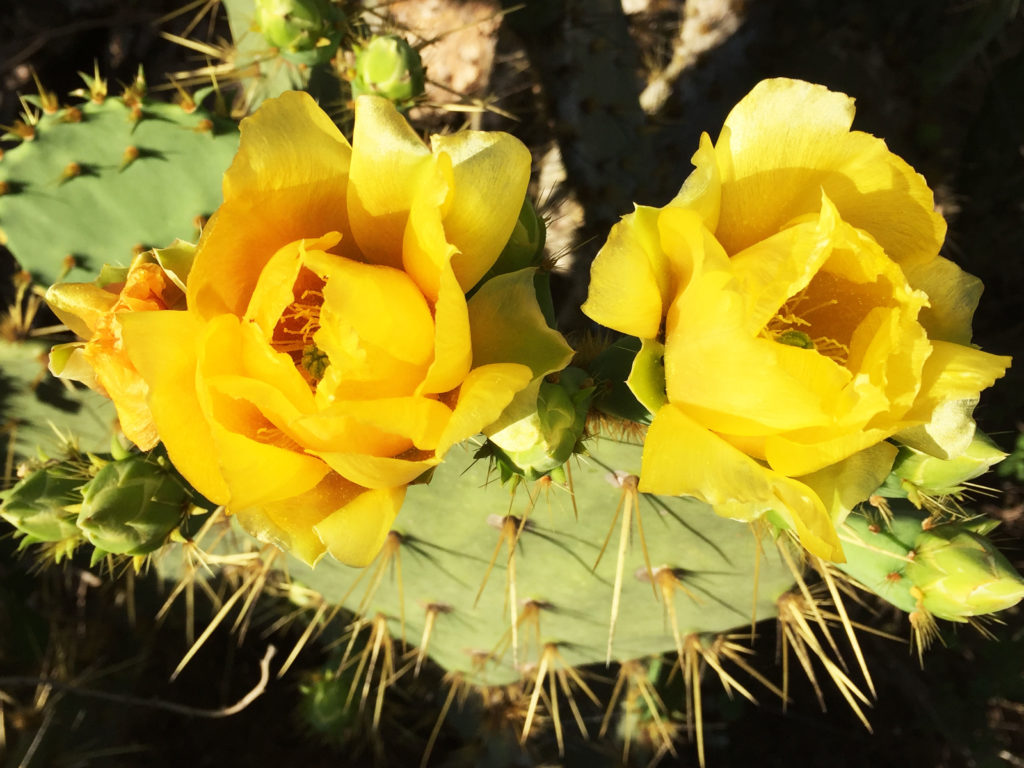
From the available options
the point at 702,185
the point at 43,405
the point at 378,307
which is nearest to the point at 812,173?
the point at 702,185

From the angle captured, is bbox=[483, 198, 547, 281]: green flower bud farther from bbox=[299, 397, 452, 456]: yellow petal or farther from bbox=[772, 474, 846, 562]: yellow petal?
bbox=[772, 474, 846, 562]: yellow petal

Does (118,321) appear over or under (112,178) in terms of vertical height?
over

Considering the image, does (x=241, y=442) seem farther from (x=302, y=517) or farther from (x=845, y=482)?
(x=845, y=482)

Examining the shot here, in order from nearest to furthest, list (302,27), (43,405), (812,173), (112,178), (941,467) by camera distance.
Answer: (812,173), (941,467), (302,27), (112,178), (43,405)

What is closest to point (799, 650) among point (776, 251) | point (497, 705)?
point (497, 705)

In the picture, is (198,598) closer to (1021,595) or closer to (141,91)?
(141,91)

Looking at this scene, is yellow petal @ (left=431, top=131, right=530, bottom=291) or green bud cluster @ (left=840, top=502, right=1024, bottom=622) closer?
yellow petal @ (left=431, top=131, right=530, bottom=291)

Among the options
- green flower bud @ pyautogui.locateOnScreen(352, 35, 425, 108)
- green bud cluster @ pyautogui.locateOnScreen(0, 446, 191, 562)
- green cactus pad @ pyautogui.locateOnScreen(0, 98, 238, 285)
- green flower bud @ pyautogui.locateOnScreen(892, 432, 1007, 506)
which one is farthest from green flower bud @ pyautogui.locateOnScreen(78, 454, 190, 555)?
green flower bud @ pyautogui.locateOnScreen(892, 432, 1007, 506)

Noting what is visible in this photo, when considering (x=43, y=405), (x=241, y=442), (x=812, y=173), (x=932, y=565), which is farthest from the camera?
(x=43, y=405)
